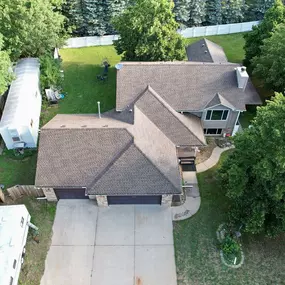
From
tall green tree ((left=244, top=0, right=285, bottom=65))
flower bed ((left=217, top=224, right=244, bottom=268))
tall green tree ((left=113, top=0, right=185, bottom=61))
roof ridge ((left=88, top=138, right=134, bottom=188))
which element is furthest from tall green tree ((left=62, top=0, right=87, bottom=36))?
flower bed ((left=217, top=224, right=244, bottom=268))

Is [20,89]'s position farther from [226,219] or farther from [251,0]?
[251,0]

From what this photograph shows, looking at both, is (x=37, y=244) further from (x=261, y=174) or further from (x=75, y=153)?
(x=261, y=174)

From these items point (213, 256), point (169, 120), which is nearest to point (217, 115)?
point (169, 120)

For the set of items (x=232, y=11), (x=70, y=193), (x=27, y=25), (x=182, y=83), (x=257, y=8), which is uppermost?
(x=27, y=25)

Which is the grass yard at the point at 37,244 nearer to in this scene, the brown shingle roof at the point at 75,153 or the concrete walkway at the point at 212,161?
the brown shingle roof at the point at 75,153

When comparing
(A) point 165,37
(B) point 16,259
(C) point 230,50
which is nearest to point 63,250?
(B) point 16,259
